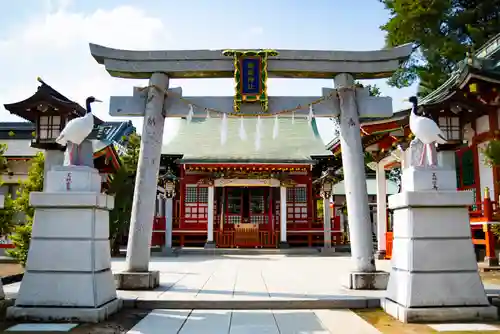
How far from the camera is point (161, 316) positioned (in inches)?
237

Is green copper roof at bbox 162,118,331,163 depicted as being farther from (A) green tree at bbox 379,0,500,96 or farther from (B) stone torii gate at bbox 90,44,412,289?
(B) stone torii gate at bbox 90,44,412,289

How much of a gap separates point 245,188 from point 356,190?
1534cm

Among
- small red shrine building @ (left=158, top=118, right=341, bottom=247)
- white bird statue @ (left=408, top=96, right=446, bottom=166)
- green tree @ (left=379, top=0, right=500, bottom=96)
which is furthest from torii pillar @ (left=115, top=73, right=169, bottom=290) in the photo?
green tree @ (left=379, top=0, right=500, bottom=96)

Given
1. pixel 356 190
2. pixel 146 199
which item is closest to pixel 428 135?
pixel 356 190

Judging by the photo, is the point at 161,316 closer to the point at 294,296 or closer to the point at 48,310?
the point at 48,310

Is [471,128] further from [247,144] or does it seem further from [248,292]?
[247,144]

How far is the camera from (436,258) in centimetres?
576

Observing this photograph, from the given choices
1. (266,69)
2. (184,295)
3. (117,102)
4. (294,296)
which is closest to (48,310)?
(184,295)

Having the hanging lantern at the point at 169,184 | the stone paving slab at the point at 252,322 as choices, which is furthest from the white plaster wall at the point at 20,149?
the stone paving slab at the point at 252,322

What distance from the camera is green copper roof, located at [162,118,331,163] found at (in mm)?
21078

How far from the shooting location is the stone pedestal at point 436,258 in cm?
567

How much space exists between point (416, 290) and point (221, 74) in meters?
5.48

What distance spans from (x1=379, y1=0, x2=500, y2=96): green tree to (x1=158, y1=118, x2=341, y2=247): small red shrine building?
7199 mm

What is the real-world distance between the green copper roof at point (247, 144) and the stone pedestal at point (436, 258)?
14.5m
